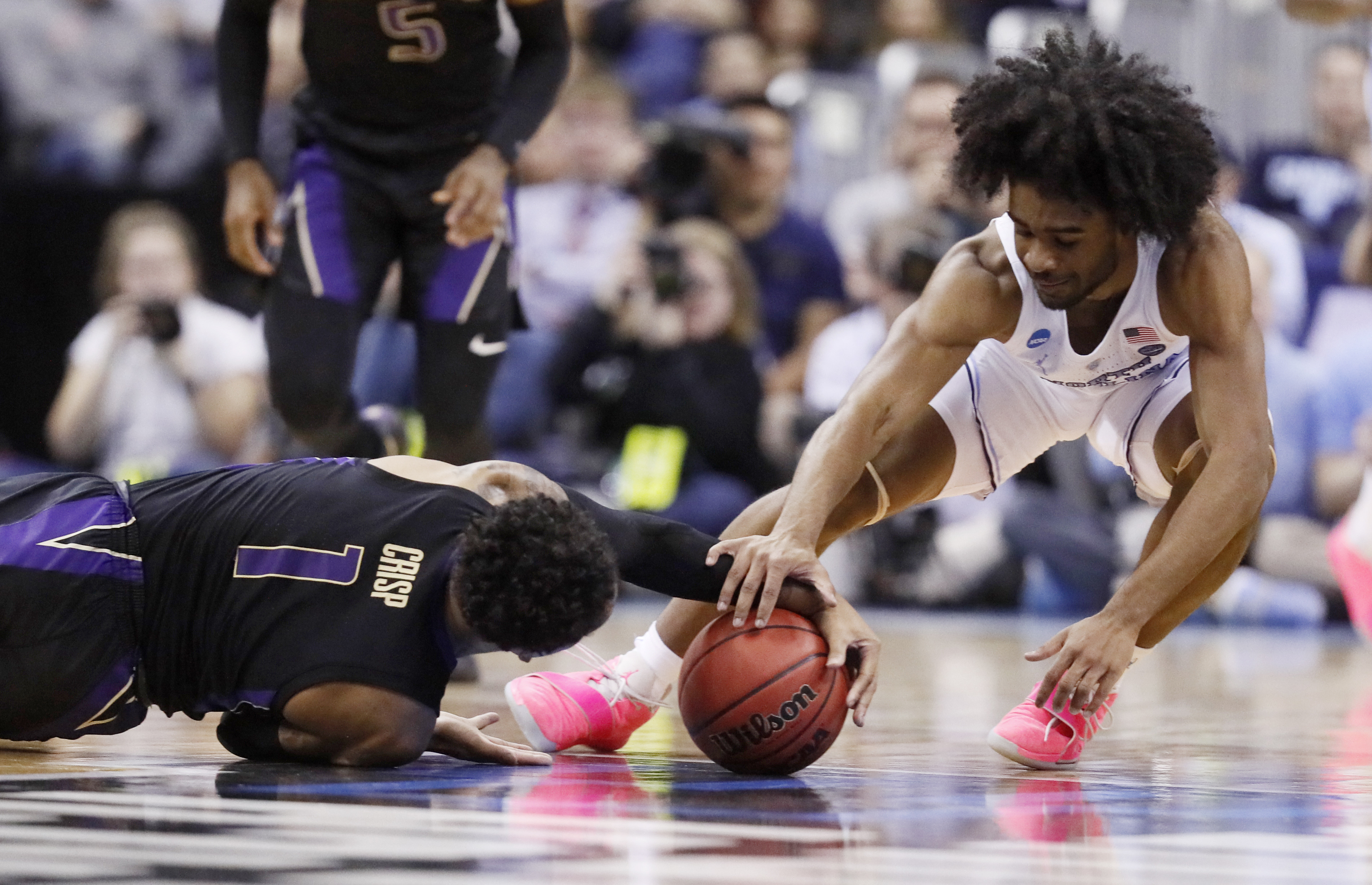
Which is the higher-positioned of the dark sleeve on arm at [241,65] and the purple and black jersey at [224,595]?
the dark sleeve on arm at [241,65]

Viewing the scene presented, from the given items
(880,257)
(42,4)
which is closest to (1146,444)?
(880,257)

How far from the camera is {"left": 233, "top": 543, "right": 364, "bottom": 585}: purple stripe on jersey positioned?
305 cm

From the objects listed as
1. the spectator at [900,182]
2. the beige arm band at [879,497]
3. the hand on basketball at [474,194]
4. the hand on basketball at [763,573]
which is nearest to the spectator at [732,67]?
the spectator at [900,182]

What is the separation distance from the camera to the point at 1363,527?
6.88 meters

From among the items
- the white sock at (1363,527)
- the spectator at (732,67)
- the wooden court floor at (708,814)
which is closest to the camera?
the wooden court floor at (708,814)

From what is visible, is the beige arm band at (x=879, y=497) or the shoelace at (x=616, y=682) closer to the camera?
the shoelace at (x=616, y=682)

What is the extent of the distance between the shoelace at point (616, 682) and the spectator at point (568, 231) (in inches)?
217

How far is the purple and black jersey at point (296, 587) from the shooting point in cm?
300

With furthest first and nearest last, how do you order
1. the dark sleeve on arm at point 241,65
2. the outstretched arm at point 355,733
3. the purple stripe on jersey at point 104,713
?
1. the dark sleeve on arm at point 241,65
2. the purple stripe on jersey at point 104,713
3. the outstretched arm at point 355,733

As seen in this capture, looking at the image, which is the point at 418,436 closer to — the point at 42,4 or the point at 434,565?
the point at 42,4

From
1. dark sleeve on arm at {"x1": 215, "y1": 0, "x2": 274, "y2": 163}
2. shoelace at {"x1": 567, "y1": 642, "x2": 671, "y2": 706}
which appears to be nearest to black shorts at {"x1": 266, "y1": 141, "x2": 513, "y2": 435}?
dark sleeve on arm at {"x1": 215, "y1": 0, "x2": 274, "y2": 163}

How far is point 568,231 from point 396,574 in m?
6.84

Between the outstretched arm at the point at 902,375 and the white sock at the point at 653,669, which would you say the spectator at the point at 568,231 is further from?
the outstretched arm at the point at 902,375

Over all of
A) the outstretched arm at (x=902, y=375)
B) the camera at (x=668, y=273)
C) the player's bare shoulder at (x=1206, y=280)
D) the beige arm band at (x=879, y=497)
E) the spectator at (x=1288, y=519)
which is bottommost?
the spectator at (x=1288, y=519)
